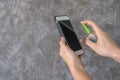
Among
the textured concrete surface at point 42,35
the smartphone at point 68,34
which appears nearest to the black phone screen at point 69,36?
the smartphone at point 68,34

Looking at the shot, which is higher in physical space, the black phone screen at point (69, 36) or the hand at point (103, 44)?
the black phone screen at point (69, 36)

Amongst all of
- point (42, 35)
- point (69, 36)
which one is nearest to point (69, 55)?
point (69, 36)

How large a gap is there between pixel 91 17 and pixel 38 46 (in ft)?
0.89

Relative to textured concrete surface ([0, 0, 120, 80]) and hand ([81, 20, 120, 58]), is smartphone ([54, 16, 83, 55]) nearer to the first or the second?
hand ([81, 20, 120, 58])

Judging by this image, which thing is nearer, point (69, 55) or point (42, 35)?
point (69, 55)

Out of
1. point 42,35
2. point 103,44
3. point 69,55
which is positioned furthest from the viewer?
point 42,35

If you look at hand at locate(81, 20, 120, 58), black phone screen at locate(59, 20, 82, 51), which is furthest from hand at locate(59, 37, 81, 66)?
hand at locate(81, 20, 120, 58)

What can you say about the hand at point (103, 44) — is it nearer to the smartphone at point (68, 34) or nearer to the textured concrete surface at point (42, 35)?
the smartphone at point (68, 34)

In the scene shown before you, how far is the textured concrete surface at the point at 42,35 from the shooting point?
1145 mm

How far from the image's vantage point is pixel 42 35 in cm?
116

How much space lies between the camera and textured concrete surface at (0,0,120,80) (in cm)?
114

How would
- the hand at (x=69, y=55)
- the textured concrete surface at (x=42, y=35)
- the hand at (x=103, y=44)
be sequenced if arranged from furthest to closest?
the textured concrete surface at (x=42, y=35) → the hand at (x=103, y=44) → the hand at (x=69, y=55)

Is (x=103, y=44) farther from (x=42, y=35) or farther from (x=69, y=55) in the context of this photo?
(x=42, y=35)

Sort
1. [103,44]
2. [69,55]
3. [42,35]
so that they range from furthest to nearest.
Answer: [42,35] < [103,44] < [69,55]
